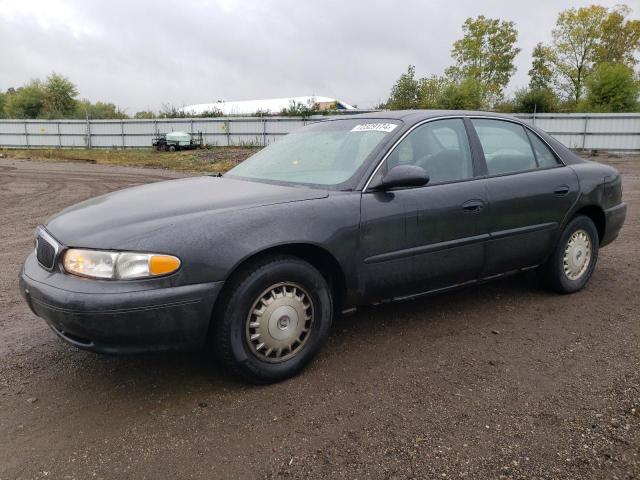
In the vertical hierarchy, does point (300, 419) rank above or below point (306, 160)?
below

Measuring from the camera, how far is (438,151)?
12.1 feet

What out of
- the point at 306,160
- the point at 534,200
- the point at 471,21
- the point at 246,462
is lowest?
the point at 246,462

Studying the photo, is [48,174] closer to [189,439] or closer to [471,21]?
[189,439]

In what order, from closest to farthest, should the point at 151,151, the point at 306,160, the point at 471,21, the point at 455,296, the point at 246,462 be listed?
1. the point at 246,462
2. the point at 306,160
3. the point at 455,296
4. the point at 151,151
5. the point at 471,21

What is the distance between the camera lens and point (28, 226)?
8031 millimetres

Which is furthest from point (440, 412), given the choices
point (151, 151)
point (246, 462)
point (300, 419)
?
point (151, 151)

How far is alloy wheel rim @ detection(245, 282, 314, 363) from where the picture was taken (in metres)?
2.86

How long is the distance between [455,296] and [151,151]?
29.9 m

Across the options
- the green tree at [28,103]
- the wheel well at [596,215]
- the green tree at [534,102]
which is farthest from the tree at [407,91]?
the green tree at [28,103]

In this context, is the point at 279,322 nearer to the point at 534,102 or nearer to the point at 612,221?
the point at 612,221

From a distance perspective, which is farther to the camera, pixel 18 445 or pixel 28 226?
pixel 28 226

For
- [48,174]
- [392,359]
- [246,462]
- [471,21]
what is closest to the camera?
[246,462]

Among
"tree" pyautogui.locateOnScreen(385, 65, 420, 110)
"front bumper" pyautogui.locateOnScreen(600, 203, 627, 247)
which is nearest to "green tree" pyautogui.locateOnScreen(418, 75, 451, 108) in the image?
"tree" pyautogui.locateOnScreen(385, 65, 420, 110)

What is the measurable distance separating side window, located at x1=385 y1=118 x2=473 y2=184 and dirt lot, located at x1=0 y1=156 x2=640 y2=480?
114 cm
